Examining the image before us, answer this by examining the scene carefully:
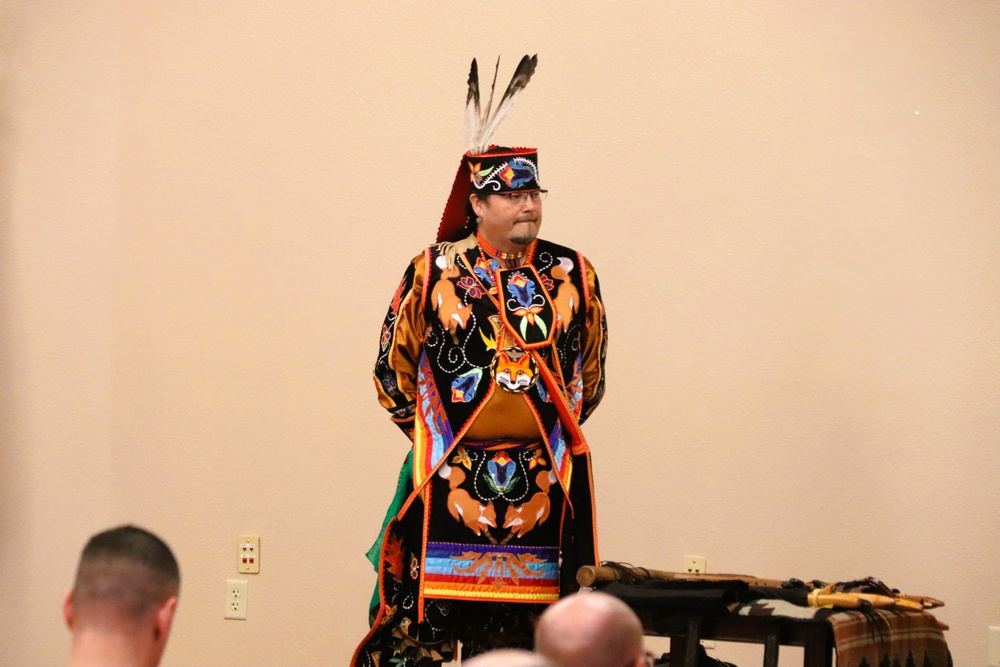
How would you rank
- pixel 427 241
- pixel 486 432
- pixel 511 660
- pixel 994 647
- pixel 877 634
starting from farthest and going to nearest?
1. pixel 427 241
2. pixel 994 647
3. pixel 486 432
4. pixel 877 634
5. pixel 511 660

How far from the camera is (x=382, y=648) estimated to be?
12.6 ft

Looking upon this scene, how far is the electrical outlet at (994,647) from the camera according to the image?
15.0ft

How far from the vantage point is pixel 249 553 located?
507cm

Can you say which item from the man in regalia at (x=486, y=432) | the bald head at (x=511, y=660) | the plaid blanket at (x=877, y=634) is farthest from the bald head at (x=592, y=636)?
the man in regalia at (x=486, y=432)

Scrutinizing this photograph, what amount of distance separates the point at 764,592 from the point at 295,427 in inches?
83.5

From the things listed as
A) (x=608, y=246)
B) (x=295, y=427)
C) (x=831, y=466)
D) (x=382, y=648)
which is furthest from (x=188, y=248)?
(x=831, y=466)

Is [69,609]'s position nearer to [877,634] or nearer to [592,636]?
[592,636]

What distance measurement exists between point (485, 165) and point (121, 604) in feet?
6.42

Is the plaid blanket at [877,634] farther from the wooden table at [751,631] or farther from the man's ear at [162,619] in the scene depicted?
the man's ear at [162,619]

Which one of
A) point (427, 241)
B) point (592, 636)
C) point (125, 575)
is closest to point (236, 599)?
point (427, 241)

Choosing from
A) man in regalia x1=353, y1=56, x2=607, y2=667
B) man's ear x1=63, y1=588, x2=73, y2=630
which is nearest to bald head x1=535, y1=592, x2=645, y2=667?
man's ear x1=63, y1=588, x2=73, y2=630

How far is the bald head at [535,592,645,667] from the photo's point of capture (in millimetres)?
2186

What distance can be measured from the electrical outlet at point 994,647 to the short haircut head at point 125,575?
3.16m

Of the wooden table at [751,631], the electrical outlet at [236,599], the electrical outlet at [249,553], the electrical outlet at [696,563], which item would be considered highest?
the wooden table at [751,631]
